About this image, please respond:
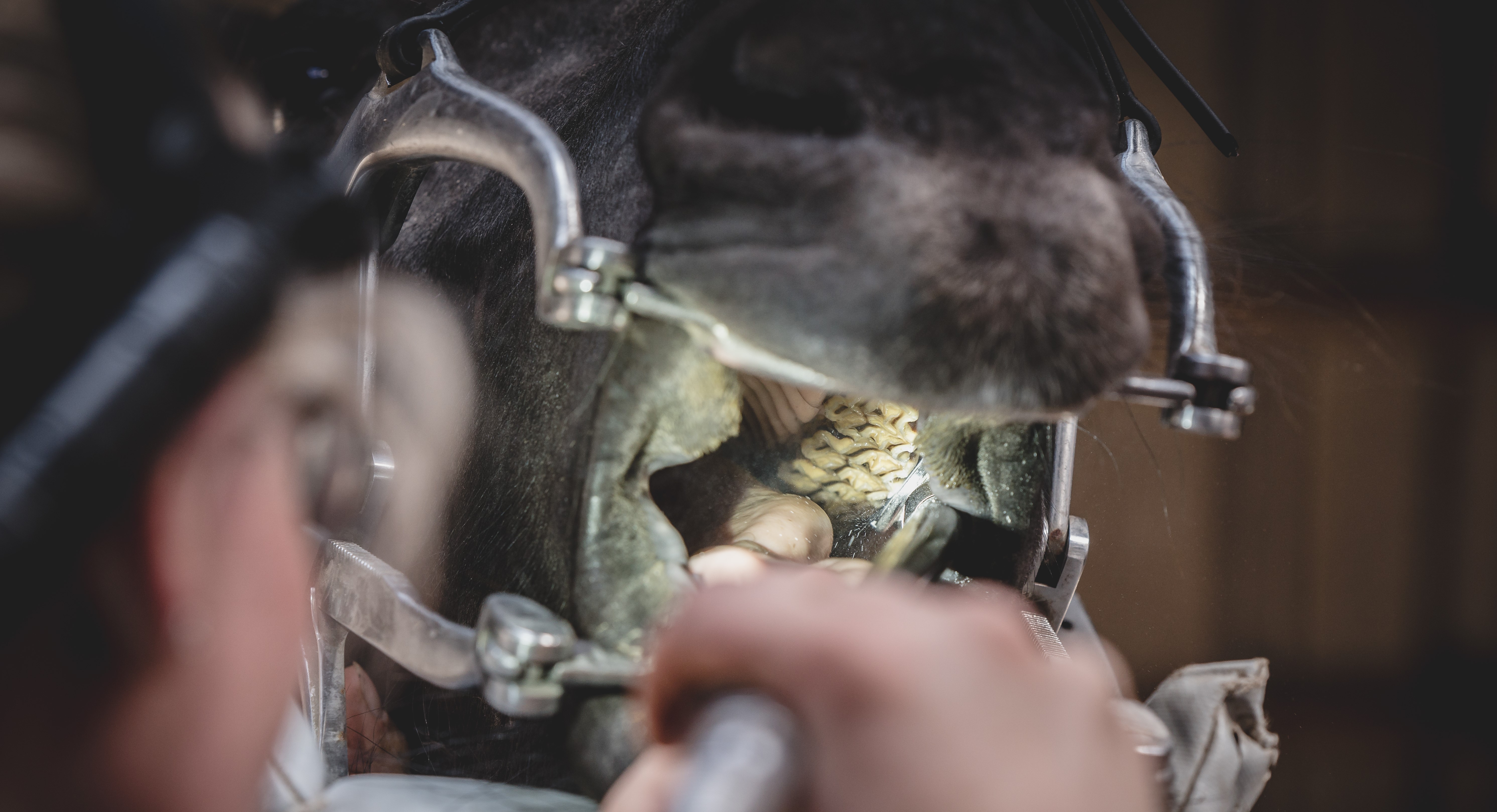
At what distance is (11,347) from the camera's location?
17cm

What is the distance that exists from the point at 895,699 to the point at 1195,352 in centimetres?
27

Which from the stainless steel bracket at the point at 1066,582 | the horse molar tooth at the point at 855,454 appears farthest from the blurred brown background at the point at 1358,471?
the horse molar tooth at the point at 855,454

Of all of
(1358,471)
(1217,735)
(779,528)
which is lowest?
(1358,471)

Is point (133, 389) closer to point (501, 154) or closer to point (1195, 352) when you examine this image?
point (501, 154)

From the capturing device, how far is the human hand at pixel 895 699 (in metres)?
0.24

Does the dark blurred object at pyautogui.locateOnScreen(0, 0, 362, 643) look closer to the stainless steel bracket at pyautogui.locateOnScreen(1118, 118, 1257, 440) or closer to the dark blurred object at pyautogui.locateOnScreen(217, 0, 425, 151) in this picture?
the stainless steel bracket at pyautogui.locateOnScreen(1118, 118, 1257, 440)

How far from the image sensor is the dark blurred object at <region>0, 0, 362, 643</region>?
0.55ft

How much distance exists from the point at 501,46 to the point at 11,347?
70 centimetres

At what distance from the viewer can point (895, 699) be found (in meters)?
0.24

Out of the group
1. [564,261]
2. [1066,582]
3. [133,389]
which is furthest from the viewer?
[1066,582]

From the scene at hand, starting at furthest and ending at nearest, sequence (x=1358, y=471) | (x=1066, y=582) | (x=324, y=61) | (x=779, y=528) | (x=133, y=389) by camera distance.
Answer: (x=1358, y=471)
(x=324, y=61)
(x=1066, y=582)
(x=779, y=528)
(x=133, y=389)

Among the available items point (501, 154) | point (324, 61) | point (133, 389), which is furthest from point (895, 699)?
point (324, 61)

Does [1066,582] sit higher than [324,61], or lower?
lower

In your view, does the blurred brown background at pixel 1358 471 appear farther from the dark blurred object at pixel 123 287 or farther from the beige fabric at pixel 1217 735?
the dark blurred object at pixel 123 287
